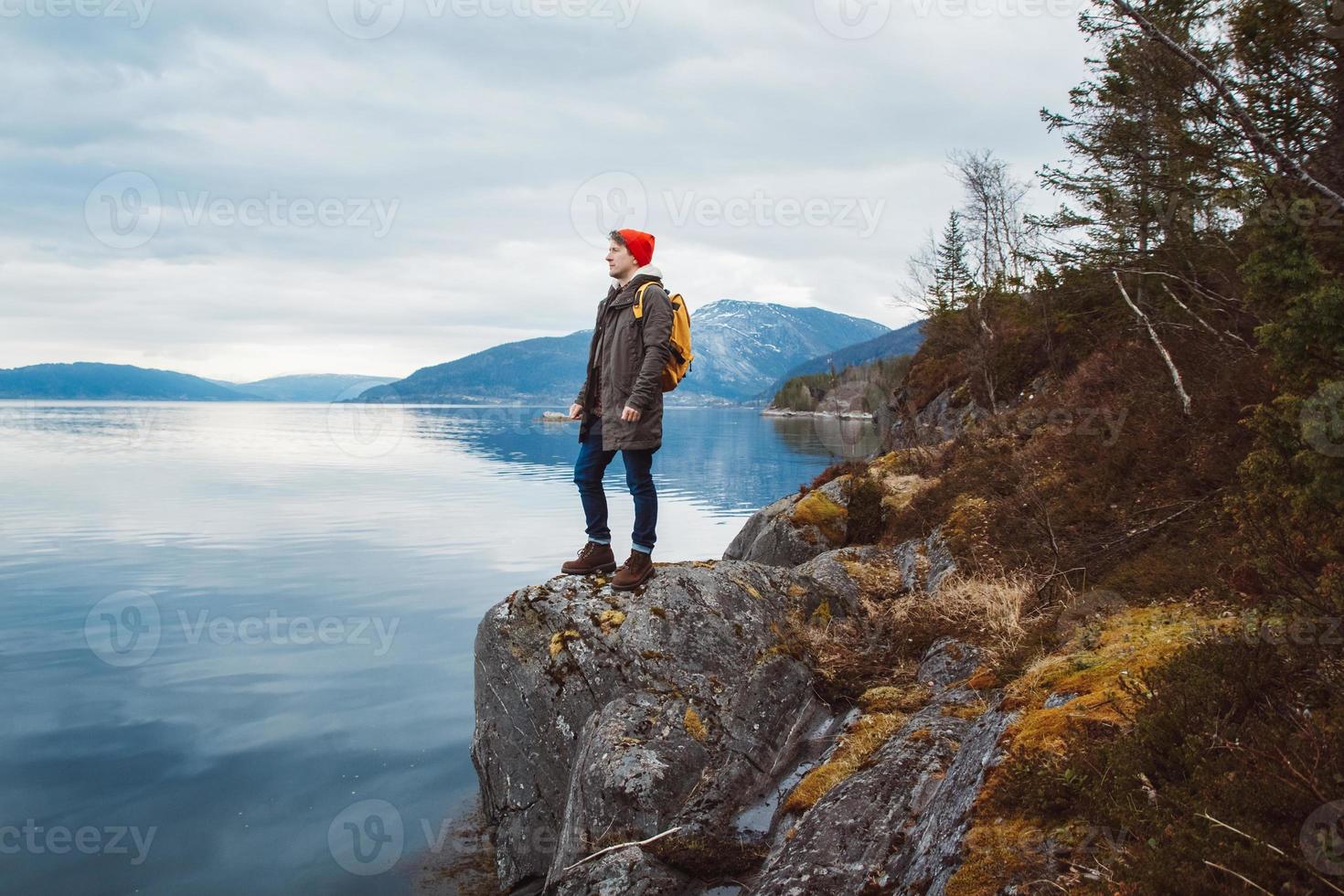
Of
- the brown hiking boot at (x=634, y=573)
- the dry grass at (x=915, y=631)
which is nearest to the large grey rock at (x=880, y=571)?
the dry grass at (x=915, y=631)

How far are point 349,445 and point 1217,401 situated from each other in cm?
7225

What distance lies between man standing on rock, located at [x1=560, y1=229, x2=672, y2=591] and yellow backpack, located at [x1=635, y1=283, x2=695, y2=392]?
0.14 ft

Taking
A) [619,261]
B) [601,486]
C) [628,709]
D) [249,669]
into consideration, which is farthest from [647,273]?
[249,669]

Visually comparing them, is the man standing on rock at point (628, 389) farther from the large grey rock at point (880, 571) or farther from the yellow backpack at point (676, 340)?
the large grey rock at point (880, 571)

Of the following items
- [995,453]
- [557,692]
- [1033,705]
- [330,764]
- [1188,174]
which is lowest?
[330,764]

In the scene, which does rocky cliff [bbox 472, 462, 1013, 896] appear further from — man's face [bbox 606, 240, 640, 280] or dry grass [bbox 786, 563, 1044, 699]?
man's face [bbox 606, 240, 640, 280]

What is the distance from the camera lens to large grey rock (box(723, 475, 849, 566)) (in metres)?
14.1

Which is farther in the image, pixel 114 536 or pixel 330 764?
pixel 114 536

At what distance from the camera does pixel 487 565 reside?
22.5m

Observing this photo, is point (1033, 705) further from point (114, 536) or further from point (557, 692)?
point (114, 536)

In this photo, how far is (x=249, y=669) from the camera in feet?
48.3

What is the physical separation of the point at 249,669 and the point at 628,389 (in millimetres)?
12416

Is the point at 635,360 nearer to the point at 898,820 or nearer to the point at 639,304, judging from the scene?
the point at 639,304

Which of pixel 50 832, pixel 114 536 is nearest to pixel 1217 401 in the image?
pixel 50 832
